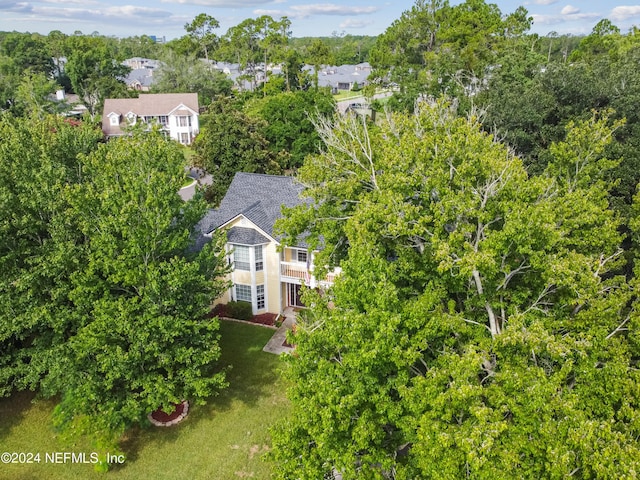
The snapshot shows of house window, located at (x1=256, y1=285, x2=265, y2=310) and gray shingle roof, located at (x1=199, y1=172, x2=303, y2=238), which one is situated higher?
gray shingle roof, located at (x1=199, y1=172, x2=303, y2=238)

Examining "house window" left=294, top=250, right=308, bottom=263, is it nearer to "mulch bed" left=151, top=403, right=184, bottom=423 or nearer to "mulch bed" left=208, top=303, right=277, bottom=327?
"mulch bed" left=208, top=303, right=277, bottom=327

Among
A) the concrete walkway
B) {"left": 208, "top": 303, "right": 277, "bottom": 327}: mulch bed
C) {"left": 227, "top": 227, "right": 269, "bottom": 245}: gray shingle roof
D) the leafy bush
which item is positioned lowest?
the concrete walkway

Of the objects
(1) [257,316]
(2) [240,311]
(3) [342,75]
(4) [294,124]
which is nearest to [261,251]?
(2) [240,311]

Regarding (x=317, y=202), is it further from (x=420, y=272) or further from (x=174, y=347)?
(x=174, y=347)

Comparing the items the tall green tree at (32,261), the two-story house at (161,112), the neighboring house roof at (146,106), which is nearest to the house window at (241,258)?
the tall green tree at (32,261)

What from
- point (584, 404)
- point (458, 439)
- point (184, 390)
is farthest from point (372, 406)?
point (184, 390)

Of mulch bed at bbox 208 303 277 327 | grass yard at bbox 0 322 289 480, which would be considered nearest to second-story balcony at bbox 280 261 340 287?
mulch bed at bbox 208 303 277 327

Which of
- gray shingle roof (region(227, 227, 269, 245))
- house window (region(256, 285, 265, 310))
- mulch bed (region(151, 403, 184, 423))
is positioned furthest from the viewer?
house window (region(256, 285, 265, 310))
